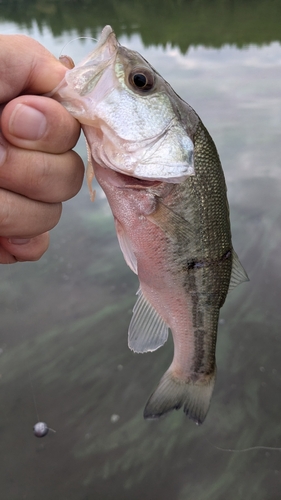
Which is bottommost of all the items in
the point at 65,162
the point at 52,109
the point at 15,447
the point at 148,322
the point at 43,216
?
the point at 15,447

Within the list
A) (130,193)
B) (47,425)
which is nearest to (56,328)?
(47,425)

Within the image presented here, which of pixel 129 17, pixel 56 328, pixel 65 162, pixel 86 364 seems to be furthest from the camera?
pixel 129 17

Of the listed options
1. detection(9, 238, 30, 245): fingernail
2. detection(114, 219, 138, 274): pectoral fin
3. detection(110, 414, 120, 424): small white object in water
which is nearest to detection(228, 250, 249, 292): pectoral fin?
detection(114, 219, 138, 274): pectoral fin

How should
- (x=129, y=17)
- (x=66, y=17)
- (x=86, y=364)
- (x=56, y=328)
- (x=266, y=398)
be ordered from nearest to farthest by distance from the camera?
1. (x=266, y=398)
2. (x=86, y=364)
3. (x=56, y=328)
4. (x=129, y=17)
5. (x=66, y=17)

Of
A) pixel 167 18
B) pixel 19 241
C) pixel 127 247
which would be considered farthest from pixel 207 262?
pixel 167 18

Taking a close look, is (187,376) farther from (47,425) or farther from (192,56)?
(192,56)

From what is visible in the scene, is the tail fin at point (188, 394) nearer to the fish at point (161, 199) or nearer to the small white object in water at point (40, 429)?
the fish at point (161, 199)

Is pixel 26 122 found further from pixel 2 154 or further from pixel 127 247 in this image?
pixel 127 247
